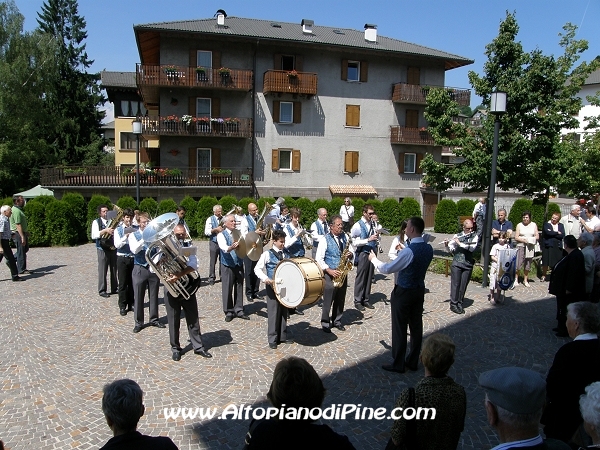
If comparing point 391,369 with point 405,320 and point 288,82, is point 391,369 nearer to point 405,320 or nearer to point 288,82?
point 405,320

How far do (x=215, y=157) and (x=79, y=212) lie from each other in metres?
11.3

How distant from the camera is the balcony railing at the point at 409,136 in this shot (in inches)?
1277

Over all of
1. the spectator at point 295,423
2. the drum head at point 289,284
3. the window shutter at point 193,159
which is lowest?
the drum head at point 289,284

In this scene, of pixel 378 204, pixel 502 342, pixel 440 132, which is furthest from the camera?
pixel 378 204

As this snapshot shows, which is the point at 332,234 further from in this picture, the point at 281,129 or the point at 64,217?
the point at 281,129

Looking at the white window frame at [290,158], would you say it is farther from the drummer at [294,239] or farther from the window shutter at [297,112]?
the drummer at [294,239]

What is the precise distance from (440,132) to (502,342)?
31.9 feet

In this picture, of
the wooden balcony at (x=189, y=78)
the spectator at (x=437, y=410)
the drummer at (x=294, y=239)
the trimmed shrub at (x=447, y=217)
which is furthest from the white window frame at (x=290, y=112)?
the spectator at (x=437, y=410)

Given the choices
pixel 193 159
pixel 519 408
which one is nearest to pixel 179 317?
pixel 519 408

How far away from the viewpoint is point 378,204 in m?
25.2

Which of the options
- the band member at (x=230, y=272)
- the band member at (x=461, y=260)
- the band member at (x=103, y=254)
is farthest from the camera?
the band member at (x=103, y=254)

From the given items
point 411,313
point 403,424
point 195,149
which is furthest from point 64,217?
point 403,424

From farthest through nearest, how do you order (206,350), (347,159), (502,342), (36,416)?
1. (347,159)
2. (502,342)
3. (206,350)
4. (36,416)

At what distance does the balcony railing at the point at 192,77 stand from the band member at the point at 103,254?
18.8 meters
